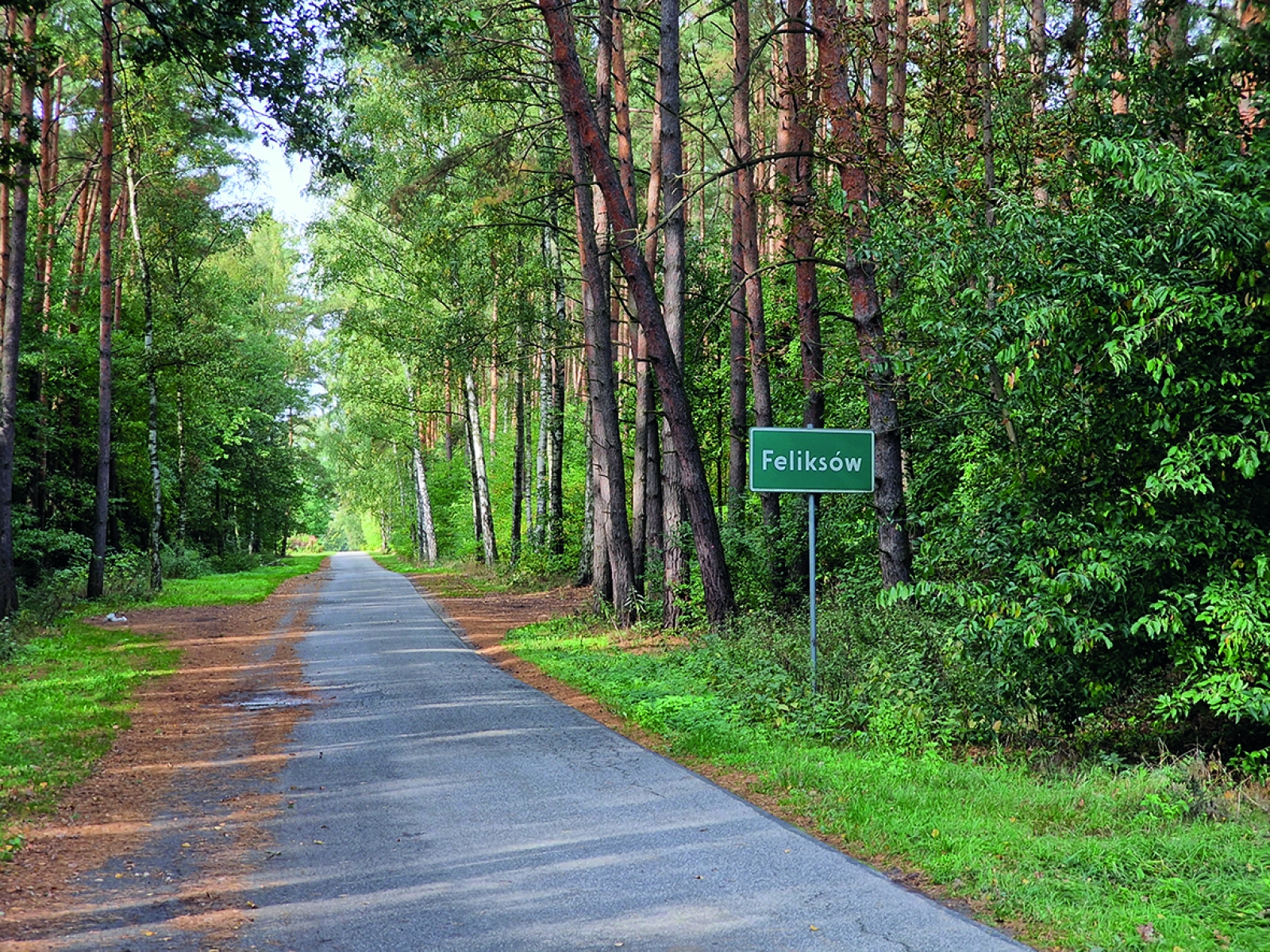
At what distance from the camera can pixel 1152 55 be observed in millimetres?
9617

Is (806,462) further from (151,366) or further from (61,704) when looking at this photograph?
(151,366)

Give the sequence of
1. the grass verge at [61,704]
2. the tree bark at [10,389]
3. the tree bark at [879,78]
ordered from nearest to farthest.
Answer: the grass verge at [61,704] < the tree bark at [879,78] < the tree bark at [10,389]

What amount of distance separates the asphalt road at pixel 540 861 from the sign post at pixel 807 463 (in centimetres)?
291

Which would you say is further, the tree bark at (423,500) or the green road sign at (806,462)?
the tree bark at (423,500)

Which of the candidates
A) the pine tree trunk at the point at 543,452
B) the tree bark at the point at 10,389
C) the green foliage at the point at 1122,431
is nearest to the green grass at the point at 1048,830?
the green foliage at the point at 1122,431

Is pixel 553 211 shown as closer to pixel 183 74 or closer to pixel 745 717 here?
pixel 183 74

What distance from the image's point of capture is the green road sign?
10.5 m

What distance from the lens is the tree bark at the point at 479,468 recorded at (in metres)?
36.6

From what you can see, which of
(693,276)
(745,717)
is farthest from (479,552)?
(745,717)

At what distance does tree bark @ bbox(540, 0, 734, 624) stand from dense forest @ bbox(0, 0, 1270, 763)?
2.4 inches

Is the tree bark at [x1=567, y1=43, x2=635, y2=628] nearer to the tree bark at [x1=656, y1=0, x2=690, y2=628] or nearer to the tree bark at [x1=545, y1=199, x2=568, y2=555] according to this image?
the tree bark at [x1=656, y1=0, x2=690, y2=628]

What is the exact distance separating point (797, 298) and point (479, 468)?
21632 millimetres

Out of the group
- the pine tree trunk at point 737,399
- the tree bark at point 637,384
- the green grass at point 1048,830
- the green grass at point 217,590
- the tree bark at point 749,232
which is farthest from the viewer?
the green grass at point 217,590

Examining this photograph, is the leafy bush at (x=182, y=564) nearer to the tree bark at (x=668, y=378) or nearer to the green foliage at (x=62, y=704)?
the green foliage at (x=62, y=704)
